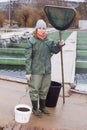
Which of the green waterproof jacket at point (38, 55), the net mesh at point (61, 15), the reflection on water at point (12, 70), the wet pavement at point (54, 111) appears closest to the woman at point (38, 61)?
the green waterproof jacket at point (38, 55)

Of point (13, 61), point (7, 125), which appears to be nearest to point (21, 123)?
point (7, 125)

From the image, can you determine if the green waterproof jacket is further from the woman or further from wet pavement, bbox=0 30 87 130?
wet pavement, bbox=0 30 87 130

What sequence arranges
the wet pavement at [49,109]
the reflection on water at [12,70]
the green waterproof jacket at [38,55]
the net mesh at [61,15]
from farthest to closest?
the reflection on water at [12,70]
the net mesh at [61,15]
the green waterproof jacket at [38,55]
the wet pavement at [49,109]

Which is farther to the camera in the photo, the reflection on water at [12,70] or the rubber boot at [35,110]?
the reflection on water at [12,70]

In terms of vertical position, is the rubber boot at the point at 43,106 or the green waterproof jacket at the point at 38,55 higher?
the green waterproof jacket at the point at 38,55

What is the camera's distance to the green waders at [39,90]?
5.11m

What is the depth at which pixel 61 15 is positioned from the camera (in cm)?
547

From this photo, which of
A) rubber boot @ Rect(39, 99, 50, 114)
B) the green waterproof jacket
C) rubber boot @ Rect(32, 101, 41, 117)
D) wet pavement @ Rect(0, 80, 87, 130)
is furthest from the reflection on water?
the green waterproof jacket

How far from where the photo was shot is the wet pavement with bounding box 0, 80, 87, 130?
16.1 ft

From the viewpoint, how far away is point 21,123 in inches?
190

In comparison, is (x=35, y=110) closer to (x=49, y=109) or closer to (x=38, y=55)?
(x=49, y=109)

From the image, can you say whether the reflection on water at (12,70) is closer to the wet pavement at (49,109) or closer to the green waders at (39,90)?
the wet pavement at (49,109)

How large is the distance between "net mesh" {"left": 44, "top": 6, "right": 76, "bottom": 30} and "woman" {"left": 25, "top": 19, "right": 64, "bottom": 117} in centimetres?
44

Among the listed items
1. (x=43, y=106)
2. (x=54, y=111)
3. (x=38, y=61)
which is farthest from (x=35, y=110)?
(x=38, y=61)
